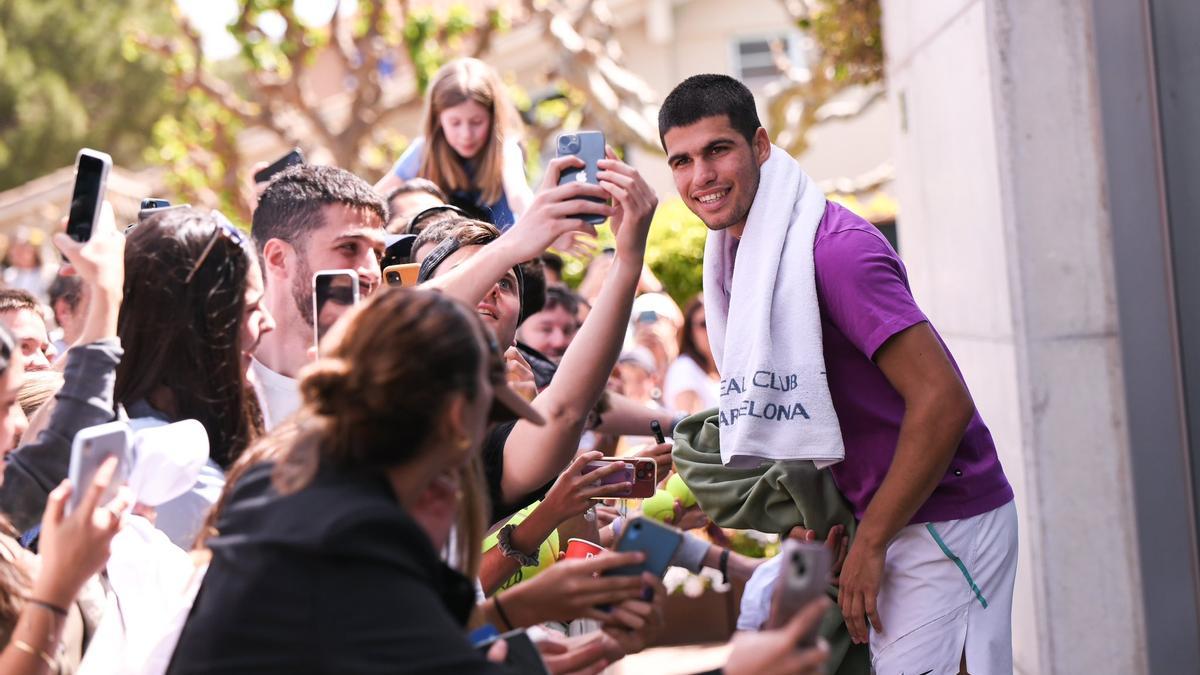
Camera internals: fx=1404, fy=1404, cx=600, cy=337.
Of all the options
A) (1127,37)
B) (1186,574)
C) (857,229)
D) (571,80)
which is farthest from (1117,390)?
(571,80)

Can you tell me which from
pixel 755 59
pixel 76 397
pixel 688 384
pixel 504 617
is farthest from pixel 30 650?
pixel 755 59

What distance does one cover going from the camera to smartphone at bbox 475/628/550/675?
2.23 metres

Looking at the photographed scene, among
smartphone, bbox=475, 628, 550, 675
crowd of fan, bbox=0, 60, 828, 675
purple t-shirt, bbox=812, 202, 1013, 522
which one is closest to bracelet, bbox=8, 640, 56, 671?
crowd of fan, bbox=0, 60, 828, 675

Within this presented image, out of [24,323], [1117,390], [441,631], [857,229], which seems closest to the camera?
[441,631]

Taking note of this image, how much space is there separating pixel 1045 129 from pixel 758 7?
18.0 m

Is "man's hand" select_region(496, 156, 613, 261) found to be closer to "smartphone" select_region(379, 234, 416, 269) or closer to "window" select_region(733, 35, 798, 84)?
"smartphone" select_region(379, 234, 416, 269)

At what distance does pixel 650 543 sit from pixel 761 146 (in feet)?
4.95

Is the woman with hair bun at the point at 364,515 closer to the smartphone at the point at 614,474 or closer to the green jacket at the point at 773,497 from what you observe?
the smartphone at the point at 614,474

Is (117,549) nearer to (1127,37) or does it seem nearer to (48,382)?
(48,382)

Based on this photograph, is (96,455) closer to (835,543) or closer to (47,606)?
(47,606)

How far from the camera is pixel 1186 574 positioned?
14.8 feet

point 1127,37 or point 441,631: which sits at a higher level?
point 1127,37

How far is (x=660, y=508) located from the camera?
4047 millimetres

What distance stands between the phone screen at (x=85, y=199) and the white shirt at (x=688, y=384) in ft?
14.2
